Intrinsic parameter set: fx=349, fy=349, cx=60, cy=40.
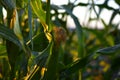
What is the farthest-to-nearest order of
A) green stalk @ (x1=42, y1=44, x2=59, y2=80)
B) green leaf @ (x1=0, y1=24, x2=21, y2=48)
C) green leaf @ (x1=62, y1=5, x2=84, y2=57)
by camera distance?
green leaf @ (x1=62, y1=5, x2=84, y2=57)
green stalk @ (x1=42, y1=44, x2=59, y2=80)
green leaf @ (x1=0, y1=24, x2=21, y2=48)

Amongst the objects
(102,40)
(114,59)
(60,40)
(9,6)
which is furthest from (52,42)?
(114,59)

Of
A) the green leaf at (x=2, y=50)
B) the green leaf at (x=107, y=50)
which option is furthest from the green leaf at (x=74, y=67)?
the green leaf at (x=2, y=50)

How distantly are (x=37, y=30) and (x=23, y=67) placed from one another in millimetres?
130

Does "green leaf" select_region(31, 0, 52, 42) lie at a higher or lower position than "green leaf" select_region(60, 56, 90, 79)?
higher

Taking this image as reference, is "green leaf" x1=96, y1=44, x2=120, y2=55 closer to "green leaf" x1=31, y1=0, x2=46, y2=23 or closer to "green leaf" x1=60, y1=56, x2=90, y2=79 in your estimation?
"green leaf" x1=60, y1=56, x2=90, y2=79

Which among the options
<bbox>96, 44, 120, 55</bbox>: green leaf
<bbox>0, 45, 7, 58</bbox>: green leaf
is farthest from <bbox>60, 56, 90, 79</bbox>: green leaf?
<bbox>0, 45, 7, 58</bbox>: green leaf

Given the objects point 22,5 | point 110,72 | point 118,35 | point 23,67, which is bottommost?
point 110,72

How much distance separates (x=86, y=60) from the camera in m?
0.94

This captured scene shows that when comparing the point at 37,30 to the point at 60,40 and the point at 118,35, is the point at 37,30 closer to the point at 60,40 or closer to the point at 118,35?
the point at 60,40

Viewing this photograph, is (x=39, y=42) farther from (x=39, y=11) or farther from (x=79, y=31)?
(x=79, y=31)

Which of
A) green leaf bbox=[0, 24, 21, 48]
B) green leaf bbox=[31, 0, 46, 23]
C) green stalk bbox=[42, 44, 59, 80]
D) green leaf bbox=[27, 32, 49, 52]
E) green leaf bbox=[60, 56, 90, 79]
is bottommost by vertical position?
green leaf bbox=[60, 56, 90, 79]

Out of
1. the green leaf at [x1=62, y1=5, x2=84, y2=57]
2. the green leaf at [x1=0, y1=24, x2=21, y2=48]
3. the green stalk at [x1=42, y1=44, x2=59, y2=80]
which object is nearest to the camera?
the green leaf at [x1=0, y1=24, x2=21, y2=48]

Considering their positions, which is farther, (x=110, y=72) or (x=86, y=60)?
(x=110, y=72)

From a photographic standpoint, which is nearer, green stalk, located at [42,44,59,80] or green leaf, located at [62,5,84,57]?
green stalk, located at [42,44,59,80]
